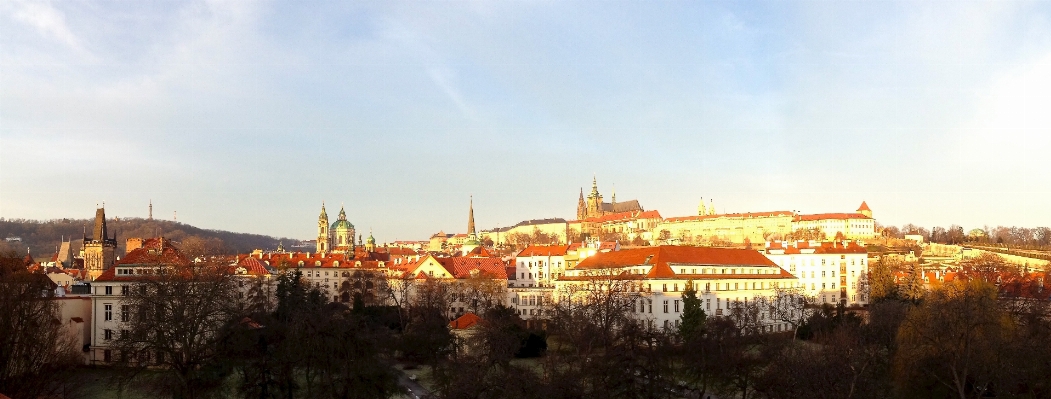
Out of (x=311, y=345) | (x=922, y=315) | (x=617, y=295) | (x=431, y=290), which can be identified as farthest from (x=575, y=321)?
(x=431, y=290)

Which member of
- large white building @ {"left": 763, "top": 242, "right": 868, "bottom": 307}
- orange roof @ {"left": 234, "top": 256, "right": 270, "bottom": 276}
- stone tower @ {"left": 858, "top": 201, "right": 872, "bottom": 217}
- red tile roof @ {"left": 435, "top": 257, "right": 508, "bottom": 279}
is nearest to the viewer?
orange roof @ {"left": 234, "top": 256, "right": 270, "bottom": 276}

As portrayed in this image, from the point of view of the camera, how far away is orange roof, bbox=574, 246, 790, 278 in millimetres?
64750

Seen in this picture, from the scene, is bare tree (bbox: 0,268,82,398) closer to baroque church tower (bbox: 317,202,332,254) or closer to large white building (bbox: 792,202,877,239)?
baroque church tower (bbox: 317,202,332,254)

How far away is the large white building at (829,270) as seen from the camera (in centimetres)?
8069

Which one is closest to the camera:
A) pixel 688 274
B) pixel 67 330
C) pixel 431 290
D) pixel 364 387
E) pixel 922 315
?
pixel 364 387

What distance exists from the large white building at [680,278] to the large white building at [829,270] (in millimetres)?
9741

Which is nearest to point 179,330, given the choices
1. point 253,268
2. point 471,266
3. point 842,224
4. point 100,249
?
point 253,268

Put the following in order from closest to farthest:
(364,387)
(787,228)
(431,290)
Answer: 1. (364,387)
2. (431,290)
3. (787,228)

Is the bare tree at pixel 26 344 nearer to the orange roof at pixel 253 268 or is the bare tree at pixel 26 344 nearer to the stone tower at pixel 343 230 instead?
the orange roof at pixel 253 268

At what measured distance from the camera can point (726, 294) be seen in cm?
6544

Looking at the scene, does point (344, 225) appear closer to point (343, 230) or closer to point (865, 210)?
point (343, 230)

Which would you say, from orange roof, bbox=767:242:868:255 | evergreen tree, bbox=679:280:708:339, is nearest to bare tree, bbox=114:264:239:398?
evergreen tree, bbox=679:280:708:339

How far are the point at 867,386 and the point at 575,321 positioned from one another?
19801mm

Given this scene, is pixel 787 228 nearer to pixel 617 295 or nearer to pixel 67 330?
pixel 617 295
